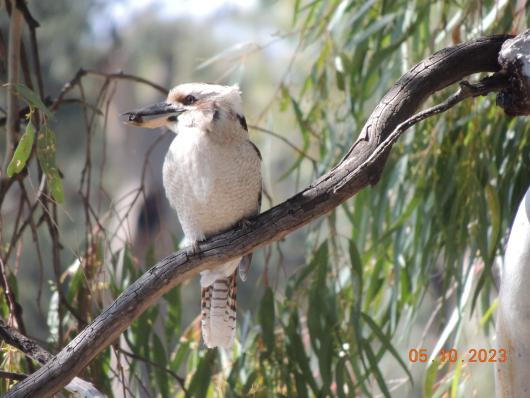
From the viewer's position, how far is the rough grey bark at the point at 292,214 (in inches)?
64.1

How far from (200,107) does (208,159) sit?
137 mm

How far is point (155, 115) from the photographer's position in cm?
224

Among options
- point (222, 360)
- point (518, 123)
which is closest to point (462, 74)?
point (518, 123)

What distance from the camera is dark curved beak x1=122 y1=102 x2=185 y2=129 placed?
214 cm

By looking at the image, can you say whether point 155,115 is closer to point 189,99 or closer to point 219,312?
point 189,99

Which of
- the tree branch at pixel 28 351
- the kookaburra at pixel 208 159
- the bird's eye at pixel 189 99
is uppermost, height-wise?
the bird's eye at pixel 189 99

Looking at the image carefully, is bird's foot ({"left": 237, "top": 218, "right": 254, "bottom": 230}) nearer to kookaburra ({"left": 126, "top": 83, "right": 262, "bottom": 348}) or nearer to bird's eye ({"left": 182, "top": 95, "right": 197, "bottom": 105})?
kookaburra ({"left": 126, "top": 83, "right": 262, "bottom": 348})

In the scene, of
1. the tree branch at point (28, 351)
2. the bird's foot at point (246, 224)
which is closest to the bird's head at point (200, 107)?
the bird's foot at point (246, 224)

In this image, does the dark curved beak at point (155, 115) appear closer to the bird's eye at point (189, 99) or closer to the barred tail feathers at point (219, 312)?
the bird's eye at point (189, 99)

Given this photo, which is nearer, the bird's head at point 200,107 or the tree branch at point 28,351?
the tree branch at point 28,351

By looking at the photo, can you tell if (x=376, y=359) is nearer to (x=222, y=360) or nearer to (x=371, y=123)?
(x=222, y=360)

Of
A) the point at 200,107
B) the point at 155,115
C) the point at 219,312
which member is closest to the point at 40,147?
the point at 155,115

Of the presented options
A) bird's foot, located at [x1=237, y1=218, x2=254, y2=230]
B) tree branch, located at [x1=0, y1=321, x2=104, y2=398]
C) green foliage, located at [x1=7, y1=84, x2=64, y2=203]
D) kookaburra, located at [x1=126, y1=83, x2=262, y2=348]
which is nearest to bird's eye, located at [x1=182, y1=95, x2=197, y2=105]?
kookaburra, located at [x1=126, y1=83, x2=262, y2=348]

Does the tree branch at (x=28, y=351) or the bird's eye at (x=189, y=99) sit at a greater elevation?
the bird's eye at (x=189, y=99)
